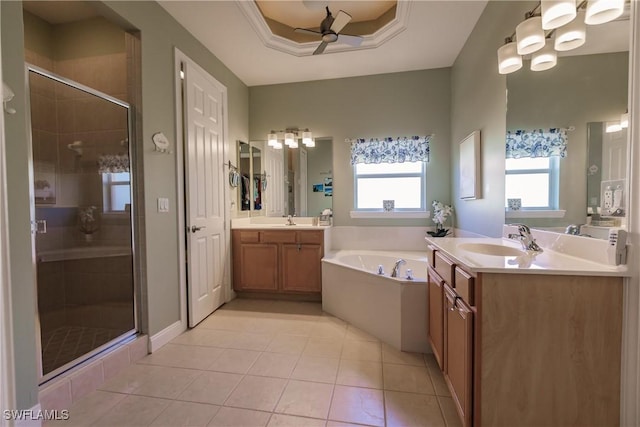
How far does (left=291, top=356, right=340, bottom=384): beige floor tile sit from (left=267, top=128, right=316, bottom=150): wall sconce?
8.40 ft

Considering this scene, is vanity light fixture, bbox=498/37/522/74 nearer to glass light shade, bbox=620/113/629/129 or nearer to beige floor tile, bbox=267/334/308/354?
glass light shade, bbox=620/113/629/129

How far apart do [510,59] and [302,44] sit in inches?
77.5

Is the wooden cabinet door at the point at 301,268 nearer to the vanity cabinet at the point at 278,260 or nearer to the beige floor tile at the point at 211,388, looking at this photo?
the vanity cabinet at the point at 278,260

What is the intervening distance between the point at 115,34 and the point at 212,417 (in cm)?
306

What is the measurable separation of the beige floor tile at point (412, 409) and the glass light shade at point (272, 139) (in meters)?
3.06

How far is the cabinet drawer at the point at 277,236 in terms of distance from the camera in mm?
3219

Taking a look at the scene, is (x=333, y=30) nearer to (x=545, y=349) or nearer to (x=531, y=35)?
(x=531, y=35)

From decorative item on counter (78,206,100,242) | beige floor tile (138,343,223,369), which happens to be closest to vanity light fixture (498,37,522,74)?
beige floor tile (138,343,223,369)

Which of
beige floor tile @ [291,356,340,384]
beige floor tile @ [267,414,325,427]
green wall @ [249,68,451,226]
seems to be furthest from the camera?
green wall @ [249,68,451,226]

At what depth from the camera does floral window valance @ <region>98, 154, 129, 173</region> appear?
7.01 ft

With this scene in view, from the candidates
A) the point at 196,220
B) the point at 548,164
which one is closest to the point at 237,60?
the point at 196,220

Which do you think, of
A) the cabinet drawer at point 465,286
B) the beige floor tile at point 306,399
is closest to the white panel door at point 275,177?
the beige floor tile at point 306,399

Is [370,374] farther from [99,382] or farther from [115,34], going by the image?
[115,34]

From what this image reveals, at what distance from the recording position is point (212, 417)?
4.90 ft
